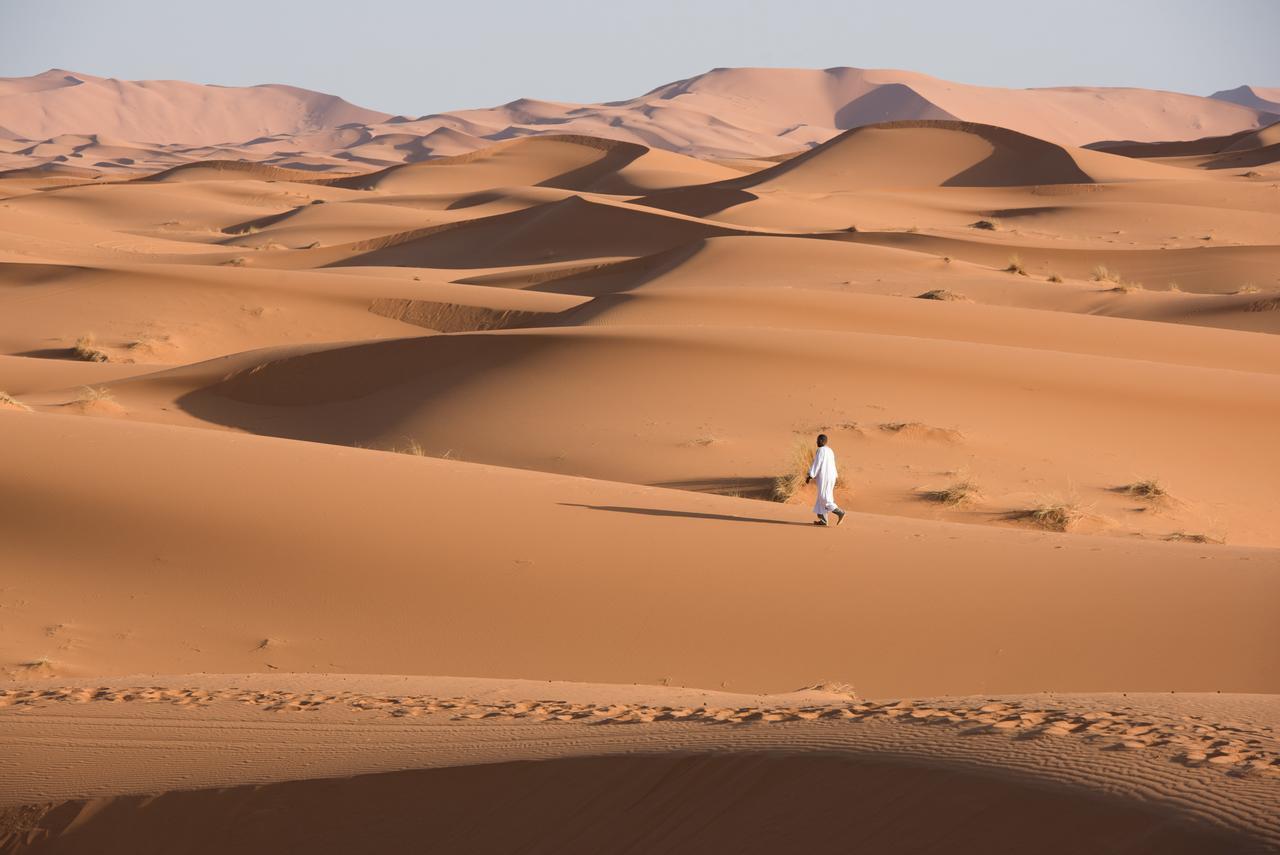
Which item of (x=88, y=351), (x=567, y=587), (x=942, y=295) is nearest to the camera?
Answer: (x=567, y=587)

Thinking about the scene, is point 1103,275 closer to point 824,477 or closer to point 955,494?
point 955,494

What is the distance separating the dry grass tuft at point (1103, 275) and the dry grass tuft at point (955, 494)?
19.1 metres

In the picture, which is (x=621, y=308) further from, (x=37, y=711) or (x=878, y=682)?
(x=37, y=711)

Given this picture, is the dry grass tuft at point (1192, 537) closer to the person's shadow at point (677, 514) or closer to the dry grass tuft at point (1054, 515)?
the dry grass tuft at point (1054, 515)

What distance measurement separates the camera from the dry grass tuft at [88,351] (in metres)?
23.5

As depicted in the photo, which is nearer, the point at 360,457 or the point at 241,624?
the point at 241,624

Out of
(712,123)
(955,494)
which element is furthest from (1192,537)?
(712,123)

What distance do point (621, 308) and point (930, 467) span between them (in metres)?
10.2

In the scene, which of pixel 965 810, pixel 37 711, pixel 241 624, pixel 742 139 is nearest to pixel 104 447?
pixel 241 624

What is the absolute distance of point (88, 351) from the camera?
23703 mm

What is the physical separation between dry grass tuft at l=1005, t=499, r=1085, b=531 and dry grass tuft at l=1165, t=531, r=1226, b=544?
2.56ft

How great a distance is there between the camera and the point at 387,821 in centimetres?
451

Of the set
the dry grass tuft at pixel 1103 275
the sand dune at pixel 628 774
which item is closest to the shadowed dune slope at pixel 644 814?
the sand dune at pixel 628 774

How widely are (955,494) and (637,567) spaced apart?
443cm
